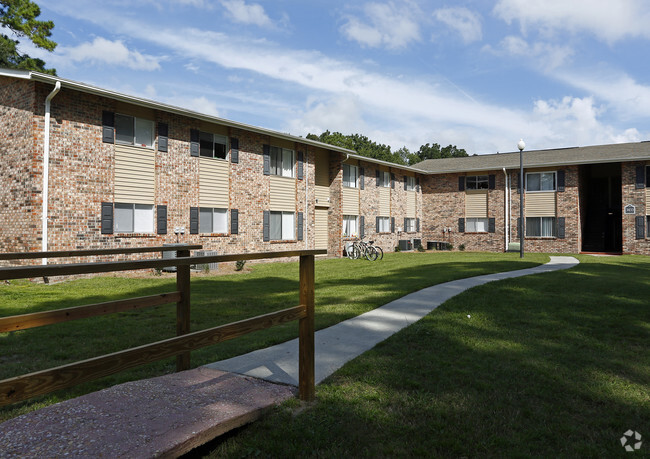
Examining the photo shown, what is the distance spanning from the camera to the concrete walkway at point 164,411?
2.90m

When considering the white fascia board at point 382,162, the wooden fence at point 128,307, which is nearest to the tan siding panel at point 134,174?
the wooden fence at point 128,307

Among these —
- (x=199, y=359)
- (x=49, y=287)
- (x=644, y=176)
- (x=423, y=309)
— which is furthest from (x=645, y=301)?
(x=644, y=176)

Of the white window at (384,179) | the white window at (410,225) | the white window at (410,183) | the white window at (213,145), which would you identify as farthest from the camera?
the white window at (410,183)

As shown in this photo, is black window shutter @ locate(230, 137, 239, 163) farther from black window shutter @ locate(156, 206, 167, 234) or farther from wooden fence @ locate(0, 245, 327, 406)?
wooden fence @ locate(0, 245, 327, 406)

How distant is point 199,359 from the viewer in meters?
5.40

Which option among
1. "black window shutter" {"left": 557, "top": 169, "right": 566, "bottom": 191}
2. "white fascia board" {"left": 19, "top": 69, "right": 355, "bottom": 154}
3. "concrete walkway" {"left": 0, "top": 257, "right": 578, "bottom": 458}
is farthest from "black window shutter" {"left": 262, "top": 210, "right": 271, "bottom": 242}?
"black window shutter" {"left": 557, "top": 169, "right": 566, "bottom": 191}

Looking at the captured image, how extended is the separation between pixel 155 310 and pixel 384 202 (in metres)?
23.0

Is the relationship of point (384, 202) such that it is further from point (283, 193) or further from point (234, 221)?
point (234, 221)

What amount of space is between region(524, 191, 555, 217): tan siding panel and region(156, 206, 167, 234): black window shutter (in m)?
24.6

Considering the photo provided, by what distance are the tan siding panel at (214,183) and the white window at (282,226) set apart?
301 cm

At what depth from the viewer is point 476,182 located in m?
32.5

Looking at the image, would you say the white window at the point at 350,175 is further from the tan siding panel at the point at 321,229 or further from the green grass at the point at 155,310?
the green grass at the point at 155,310

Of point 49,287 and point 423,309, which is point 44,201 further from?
point 423,309

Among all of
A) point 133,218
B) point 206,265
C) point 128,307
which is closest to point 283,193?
point 206,265
